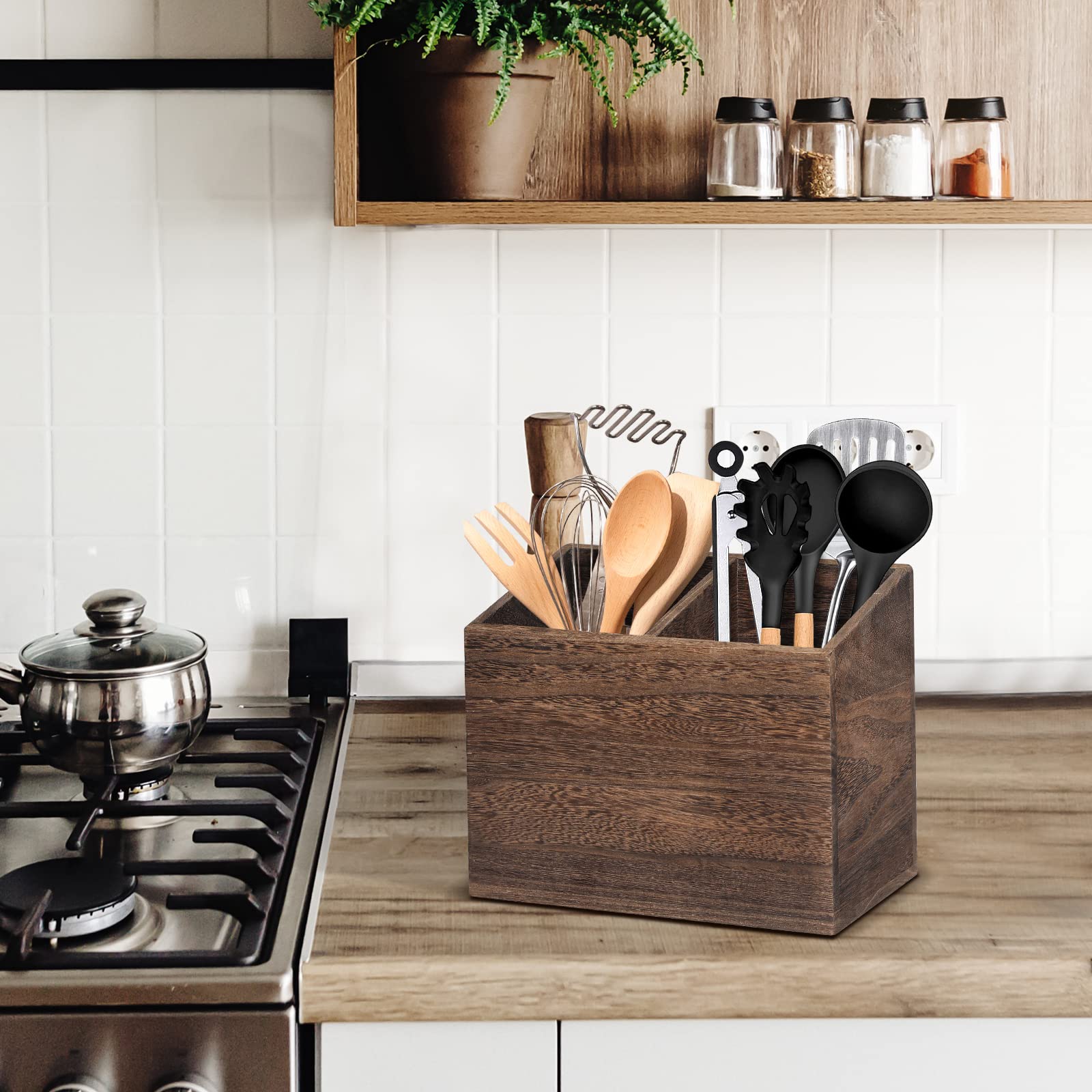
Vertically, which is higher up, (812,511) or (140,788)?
(812,511)

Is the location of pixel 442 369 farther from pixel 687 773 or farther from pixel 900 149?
Result: pixel 687 773

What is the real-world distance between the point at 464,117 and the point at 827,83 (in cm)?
40

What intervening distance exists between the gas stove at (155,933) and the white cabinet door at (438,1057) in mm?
32

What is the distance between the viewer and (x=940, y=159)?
1283 millimetres

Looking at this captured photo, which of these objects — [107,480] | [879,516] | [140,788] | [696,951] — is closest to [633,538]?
[879,516]

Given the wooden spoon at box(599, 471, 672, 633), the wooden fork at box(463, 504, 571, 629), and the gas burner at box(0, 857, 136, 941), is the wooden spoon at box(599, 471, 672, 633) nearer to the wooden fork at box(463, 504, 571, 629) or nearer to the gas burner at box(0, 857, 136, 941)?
the wooden fork at box(463, 504, 571, 629)

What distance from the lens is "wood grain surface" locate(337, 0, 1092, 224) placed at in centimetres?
131

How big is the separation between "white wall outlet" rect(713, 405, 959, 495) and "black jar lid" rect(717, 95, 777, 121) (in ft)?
1.07

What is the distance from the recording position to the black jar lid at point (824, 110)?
122cm

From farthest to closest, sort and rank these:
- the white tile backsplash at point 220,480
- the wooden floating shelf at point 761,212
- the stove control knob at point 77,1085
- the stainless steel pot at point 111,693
Result: the white tile backsplash at point 220,480
the wooden floating shelf at point 761,212
the stainless steel pot at point 111,693
the stove control knob at point 77,1085

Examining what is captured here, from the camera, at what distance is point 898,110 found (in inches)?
48.1

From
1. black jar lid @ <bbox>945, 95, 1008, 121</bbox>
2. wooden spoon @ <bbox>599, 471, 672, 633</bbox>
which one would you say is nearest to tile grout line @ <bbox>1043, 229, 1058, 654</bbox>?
black jar lid @ <bbox>945, 95, 1008, 121</bbox>

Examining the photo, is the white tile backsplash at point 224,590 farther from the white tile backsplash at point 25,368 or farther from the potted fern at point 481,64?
the potted fern at point 481,64

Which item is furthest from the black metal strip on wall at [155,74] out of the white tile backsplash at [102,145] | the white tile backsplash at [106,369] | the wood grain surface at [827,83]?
the white tile backsplash at [106,369]
